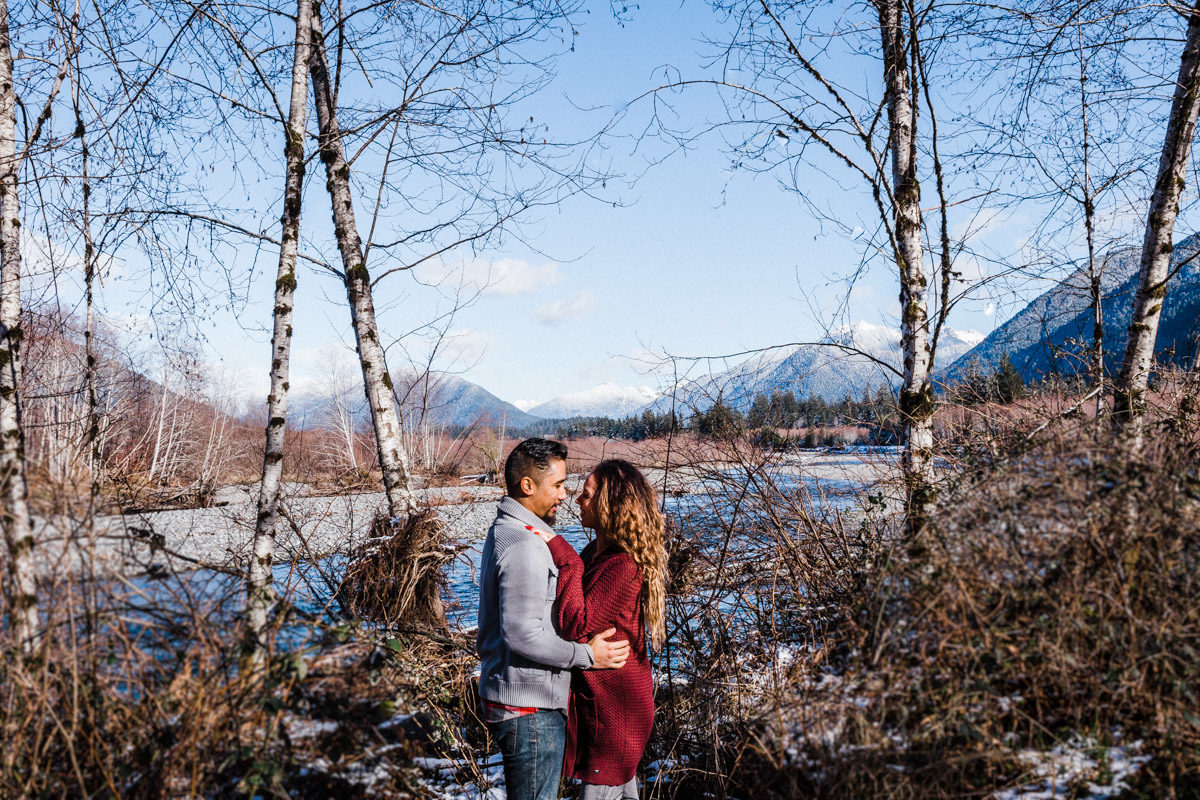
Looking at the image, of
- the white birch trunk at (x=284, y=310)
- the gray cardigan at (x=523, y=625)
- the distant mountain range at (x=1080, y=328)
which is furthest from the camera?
the distant mountain range at (x=1080, y=328)

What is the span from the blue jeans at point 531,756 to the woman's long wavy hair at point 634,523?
68 cm

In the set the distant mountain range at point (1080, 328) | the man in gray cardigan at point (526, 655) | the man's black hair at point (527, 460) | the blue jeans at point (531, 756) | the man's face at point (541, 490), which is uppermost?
the distant mountain range at point (1080, 328)

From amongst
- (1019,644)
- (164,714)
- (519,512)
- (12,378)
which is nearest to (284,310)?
(12,378)

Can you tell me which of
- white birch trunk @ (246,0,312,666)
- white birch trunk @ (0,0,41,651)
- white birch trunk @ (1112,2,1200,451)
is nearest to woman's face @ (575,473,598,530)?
white birch trunk @ (0,0,41,651)

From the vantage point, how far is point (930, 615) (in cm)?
246

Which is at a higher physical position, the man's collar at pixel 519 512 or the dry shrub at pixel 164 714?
the man's collar at pixel 519 512

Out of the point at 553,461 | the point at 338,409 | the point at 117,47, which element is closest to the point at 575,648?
the point at 553,461

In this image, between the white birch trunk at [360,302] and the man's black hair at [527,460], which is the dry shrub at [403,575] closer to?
the white birch trunk at [360,302]

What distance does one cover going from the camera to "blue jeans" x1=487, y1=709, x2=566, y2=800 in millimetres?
2592

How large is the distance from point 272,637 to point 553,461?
4.01 ft

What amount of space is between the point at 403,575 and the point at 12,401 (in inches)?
132

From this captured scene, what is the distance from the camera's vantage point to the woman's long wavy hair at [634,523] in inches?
113

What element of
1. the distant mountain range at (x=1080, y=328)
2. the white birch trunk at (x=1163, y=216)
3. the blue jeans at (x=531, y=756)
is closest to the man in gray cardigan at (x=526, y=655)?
the blue jeans at (x=531, y=756)

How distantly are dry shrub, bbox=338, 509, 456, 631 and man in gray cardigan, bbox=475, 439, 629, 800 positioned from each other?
3396mm
